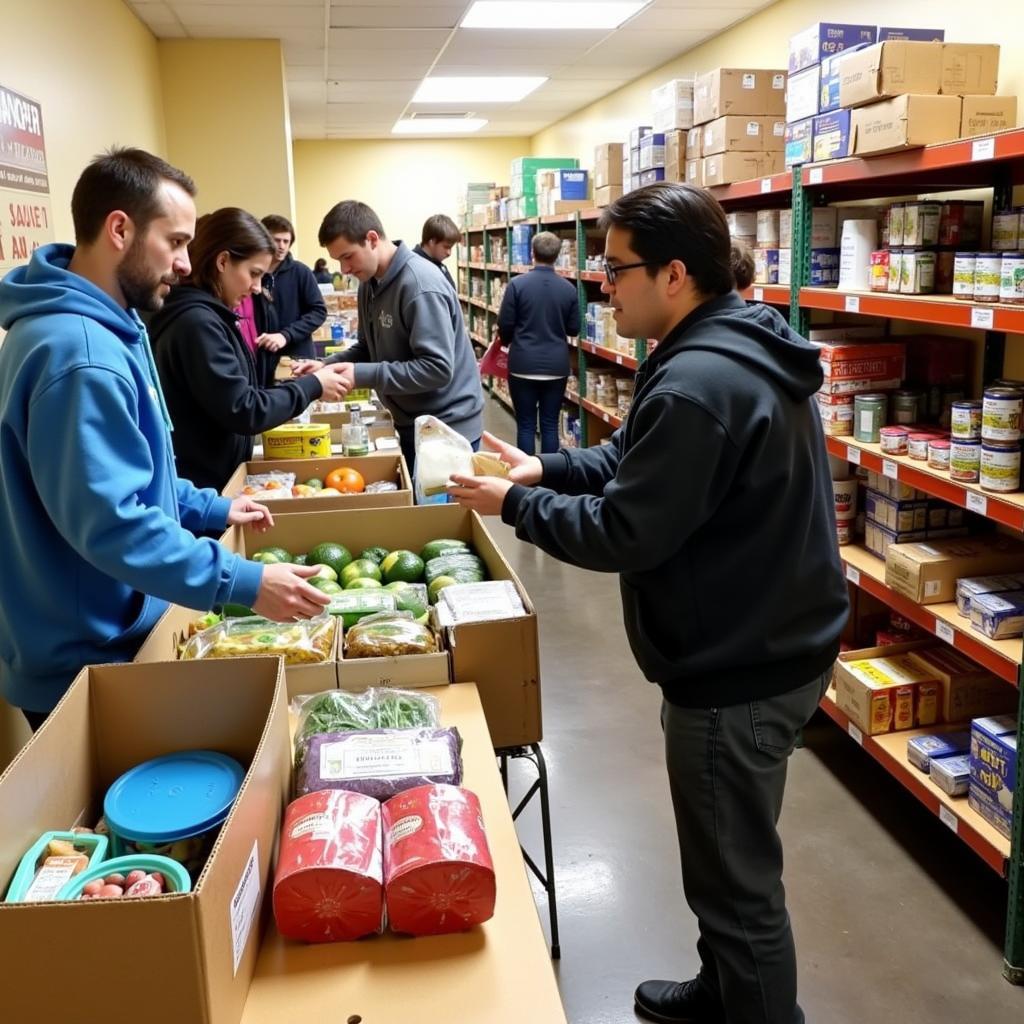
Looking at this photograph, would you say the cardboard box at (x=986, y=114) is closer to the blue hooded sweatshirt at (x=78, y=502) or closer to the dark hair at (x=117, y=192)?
the dark hair at (x=117, y=192)

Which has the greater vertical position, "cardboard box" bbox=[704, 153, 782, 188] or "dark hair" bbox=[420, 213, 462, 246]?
"cardboard box" bbox=[704, 153, 782, 188]

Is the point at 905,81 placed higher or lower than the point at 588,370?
higher

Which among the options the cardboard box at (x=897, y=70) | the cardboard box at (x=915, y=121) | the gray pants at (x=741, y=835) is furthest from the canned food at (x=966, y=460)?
the gray pants at (x=741, y=835)

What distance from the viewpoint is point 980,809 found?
281 centimetres

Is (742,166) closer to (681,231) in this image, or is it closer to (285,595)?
(681,231)

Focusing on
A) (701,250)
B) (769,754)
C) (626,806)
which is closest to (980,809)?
(626,806)

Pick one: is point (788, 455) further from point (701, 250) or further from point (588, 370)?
point (588, 370)

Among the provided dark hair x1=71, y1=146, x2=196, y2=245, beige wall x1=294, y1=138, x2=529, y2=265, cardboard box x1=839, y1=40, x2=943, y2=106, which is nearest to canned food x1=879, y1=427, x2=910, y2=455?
cardboard box x1=839, y1=40, x2=943, y2=106

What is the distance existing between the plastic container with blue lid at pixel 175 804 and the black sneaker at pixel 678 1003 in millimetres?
1398

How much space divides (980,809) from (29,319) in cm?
272

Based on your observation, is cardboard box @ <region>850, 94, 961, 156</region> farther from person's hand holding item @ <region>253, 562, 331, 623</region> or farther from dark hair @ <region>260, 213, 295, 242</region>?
dark hair @ <region>260, 213, 295, 242</region>

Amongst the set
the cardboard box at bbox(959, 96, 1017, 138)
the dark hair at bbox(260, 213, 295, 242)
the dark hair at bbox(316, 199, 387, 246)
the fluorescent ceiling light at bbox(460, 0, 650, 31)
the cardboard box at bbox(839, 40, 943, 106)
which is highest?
the fluorescent ceiling light at bbox(460, 0, 650, 31)

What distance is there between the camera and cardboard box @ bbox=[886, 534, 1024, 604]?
10.2ft

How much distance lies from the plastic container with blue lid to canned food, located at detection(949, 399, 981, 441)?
232cm
